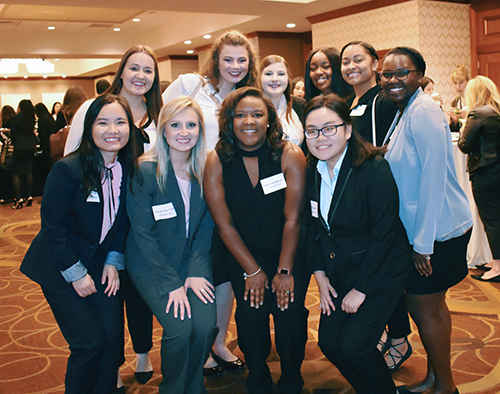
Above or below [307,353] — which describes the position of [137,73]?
above

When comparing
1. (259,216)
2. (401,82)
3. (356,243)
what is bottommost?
(356,243)

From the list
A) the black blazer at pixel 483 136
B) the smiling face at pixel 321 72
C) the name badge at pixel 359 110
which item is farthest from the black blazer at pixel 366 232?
the black blazer at pixel 483 136

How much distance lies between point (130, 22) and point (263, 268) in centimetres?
1039

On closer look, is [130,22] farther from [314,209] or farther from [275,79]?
[314,209]

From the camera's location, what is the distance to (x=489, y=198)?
3965 mm

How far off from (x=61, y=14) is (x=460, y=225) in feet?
34.1

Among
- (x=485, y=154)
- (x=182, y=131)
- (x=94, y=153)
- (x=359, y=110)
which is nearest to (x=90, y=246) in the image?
(x=94, y=153)

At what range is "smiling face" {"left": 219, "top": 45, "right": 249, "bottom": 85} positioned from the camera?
2.78 meters

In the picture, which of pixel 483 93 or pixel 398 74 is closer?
pixel 398 74

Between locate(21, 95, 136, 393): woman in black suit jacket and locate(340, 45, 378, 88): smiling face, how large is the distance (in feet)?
4.14

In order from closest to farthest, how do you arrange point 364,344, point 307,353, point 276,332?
1. point 364,344
2. point 276,332
3. point 307,353

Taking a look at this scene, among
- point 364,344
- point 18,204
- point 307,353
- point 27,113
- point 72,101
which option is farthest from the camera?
point 18,204

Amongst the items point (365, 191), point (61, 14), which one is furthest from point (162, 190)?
point (61, 14)

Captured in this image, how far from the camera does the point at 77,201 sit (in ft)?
7.05
